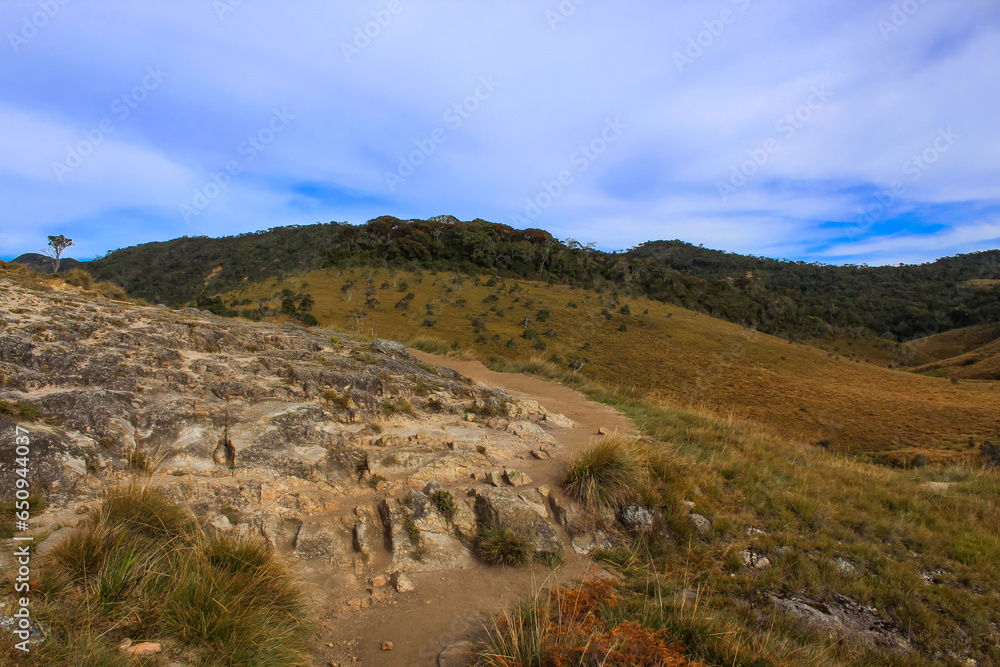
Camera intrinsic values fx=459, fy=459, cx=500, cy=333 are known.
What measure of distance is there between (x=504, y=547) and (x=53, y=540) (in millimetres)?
3293

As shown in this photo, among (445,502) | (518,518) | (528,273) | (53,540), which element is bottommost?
(518,518)

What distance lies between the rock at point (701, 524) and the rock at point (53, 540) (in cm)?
552

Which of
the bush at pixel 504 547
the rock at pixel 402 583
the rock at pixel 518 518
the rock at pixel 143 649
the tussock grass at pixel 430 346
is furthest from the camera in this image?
the tussock grass at pixel 430 346

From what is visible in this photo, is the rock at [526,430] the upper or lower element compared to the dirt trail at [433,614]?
upper

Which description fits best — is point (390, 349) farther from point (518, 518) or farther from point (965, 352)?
point (965, 352)

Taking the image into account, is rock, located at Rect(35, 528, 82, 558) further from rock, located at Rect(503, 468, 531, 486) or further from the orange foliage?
rock, located at Rect(503, 468, 531, 486)

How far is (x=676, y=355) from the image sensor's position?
29.5 m

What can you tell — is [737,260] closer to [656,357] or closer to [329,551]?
[656,357]

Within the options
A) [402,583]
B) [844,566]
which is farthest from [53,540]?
[844,566]

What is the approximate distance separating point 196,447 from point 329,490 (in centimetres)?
139

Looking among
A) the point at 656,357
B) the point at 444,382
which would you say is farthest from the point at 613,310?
the point at 444,382

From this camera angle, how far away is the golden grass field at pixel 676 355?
734 inches

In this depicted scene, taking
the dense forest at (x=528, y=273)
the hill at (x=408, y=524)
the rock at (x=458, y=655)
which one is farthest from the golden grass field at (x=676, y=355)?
the rock at (x=458, y=655)

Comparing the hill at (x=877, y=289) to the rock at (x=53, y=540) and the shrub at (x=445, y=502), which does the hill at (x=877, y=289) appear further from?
the rock at (x=53, y=540)
